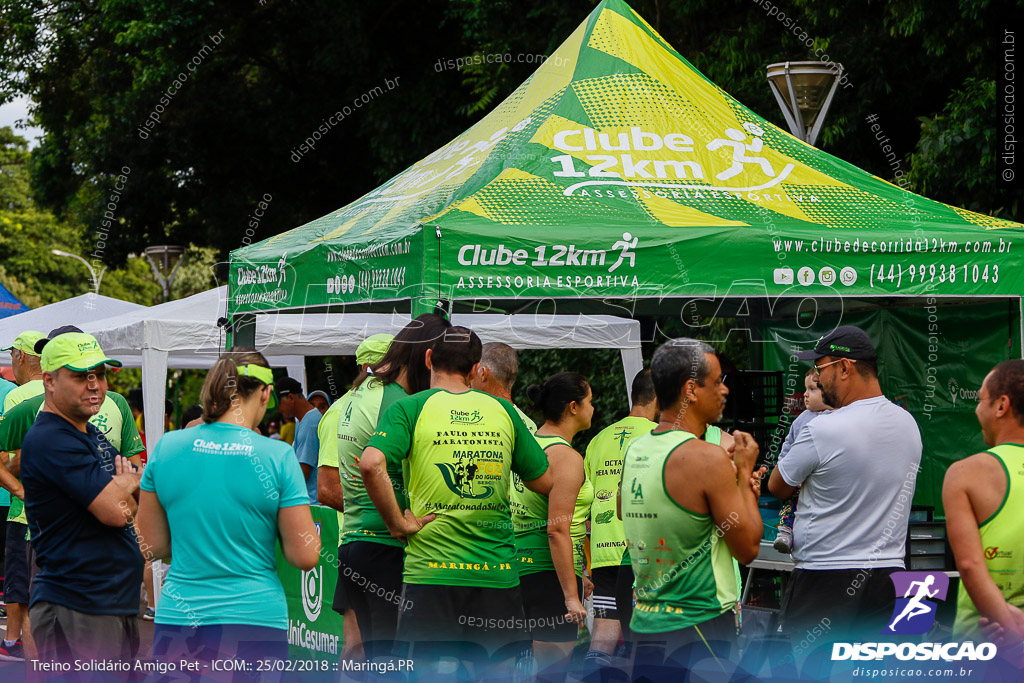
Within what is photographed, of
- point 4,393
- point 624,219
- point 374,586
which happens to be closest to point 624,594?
point 374,586

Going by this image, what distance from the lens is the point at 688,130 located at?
7.48 m

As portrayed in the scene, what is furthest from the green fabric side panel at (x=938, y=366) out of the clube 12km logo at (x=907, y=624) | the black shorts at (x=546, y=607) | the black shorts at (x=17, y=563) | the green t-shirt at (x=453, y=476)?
the black shorts at (x=17, y=563)

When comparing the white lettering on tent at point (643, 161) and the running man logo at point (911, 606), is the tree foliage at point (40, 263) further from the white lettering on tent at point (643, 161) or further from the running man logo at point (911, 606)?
the running man logo at point (911, 606)

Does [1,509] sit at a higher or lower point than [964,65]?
lower

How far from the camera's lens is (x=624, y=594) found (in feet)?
18.6

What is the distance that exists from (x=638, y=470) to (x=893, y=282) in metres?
3.12

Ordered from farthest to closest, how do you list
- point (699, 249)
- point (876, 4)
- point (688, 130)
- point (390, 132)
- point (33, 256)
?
1. point (33, 256)
2. point (390, 132)
3. point (876, 4)
4. point (688, 130)
5. point (699, 249)

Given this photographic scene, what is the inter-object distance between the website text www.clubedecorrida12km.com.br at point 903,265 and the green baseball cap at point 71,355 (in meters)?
3.64

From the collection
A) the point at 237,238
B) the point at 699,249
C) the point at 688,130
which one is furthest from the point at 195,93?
the point at 699,249

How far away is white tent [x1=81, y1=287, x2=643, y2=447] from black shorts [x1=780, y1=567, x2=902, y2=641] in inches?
258

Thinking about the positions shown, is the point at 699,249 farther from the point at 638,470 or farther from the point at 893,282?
the point at 638,470

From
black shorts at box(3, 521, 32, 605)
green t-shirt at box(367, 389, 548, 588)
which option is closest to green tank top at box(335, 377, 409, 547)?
green t-shirt at box(367, 389, 548, 588)

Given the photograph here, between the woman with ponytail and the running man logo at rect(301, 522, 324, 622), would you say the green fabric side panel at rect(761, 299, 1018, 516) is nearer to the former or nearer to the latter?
the woman with ponytail

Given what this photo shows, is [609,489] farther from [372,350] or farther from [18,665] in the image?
[18,665]
